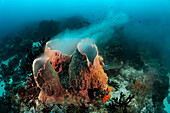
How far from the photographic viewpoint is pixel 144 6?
8406 centimetres

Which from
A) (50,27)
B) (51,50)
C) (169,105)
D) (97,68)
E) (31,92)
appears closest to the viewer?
(97,68)

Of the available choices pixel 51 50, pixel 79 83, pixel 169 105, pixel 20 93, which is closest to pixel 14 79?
pixel 20 93

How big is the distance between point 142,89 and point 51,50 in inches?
160

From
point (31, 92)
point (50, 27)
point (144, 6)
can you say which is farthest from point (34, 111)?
point (144, 6)

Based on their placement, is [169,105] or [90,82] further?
[169,105]

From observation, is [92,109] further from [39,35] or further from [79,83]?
[39,35]

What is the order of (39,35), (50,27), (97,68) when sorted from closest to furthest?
(97,68) < (39,35) < (50,27)

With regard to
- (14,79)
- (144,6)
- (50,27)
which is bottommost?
(14,79)

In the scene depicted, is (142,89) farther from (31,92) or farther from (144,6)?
(144,6)

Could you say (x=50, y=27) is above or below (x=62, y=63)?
above

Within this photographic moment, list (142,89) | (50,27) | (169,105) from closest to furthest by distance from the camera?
(142,89)
(169,105)
(50,27)

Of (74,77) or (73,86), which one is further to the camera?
(73,86)

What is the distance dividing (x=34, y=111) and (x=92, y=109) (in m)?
1.77

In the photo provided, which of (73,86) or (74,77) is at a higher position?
(74,77)
